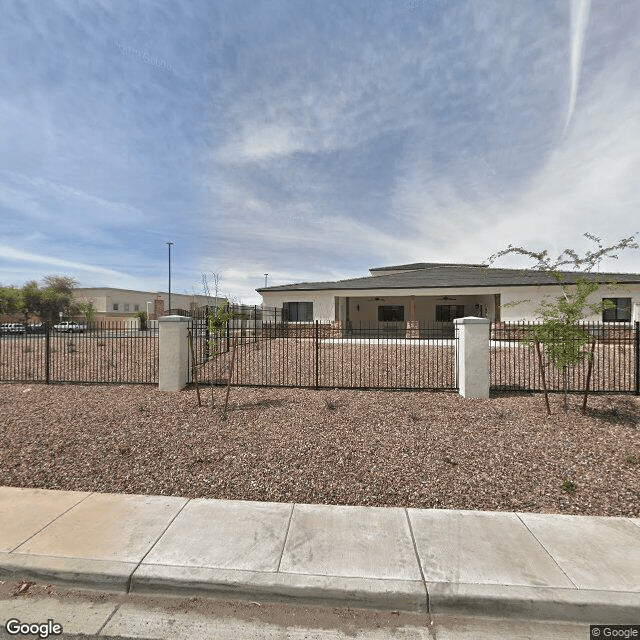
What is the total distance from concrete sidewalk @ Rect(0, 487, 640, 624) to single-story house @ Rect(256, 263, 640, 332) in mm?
13535

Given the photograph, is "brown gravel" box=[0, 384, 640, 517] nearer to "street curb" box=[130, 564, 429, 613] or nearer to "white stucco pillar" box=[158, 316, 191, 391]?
"white stucco pillar" box=[158, 316, 191, 391]

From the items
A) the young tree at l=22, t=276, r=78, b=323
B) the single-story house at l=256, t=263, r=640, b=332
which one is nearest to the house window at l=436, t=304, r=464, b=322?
the single-story house at l=256, t=263, r=640, b=332

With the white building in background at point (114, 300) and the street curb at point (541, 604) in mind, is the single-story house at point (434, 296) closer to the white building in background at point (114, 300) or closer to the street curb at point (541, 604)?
Result: the street curb at point (541, 604)

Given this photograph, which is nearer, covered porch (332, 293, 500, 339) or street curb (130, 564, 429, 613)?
street curb (130, 564, 429, 613)

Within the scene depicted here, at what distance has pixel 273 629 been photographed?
2.62 meters

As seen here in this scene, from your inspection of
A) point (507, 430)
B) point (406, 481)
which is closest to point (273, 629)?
point (406, 481)

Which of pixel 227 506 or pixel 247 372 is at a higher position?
pixel 247 372

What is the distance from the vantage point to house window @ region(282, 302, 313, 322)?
22859 mm

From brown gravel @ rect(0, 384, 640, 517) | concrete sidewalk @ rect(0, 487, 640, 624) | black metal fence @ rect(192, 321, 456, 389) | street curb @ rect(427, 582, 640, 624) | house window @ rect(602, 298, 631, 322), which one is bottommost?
street curb @ rect(427, 582, 640, 624)

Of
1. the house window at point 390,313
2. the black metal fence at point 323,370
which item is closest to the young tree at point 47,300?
the house window at point 390,313

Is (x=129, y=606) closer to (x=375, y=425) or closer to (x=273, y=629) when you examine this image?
(x=273, y=629)

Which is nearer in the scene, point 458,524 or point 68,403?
point 458,524

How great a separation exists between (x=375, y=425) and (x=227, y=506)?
9.46 feet

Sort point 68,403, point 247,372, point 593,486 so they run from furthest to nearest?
point 247,372, point 68,403, point 593,486
